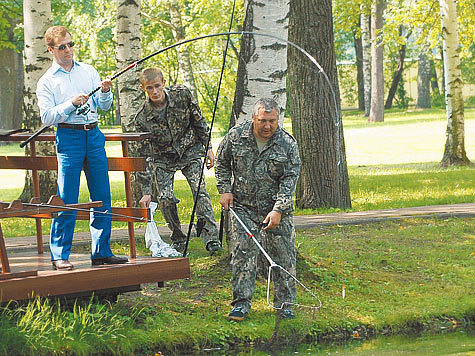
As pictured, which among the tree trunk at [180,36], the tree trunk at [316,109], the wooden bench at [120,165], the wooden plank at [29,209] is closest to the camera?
the wooden plank at [29,209]

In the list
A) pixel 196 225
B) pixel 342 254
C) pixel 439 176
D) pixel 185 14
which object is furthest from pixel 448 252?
pixel 185 14

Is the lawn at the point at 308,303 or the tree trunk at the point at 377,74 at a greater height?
the tree trunk at the point at 377,74

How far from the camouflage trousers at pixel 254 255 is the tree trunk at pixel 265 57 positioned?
136 cm

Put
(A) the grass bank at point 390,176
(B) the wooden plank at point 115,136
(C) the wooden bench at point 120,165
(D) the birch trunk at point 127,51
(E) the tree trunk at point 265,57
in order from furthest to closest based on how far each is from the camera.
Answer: (A) the grass bank at point 390,176
(D) the birch trunk at point 127,51
(E) the tree trunk at point 265,57
(B) the wooden plank at point 115,136
(C) the wooden bench at point 120,165

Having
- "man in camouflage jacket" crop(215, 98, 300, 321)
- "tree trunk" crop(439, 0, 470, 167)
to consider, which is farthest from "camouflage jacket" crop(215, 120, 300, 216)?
"tree trunk" crop(439, 0, 470, 167)

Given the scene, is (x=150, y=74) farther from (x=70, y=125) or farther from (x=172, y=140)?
(x=70, y=125)

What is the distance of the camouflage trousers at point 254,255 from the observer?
7445 millimetres

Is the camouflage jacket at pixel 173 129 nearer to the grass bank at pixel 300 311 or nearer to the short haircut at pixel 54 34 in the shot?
the grass bank at pixel 300 311

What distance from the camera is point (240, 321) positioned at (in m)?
7.57

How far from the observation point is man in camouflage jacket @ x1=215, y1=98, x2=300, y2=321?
7.27 metres

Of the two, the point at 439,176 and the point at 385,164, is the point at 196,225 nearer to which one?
the point at 439,176

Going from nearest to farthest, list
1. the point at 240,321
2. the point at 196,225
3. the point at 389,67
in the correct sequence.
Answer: the point at 240,321 → the point at 196,225 → the point at 389,67

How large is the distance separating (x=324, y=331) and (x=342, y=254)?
6.90ft

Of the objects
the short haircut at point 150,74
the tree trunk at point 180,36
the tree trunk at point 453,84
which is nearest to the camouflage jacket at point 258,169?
the short haircut at point 150,74
